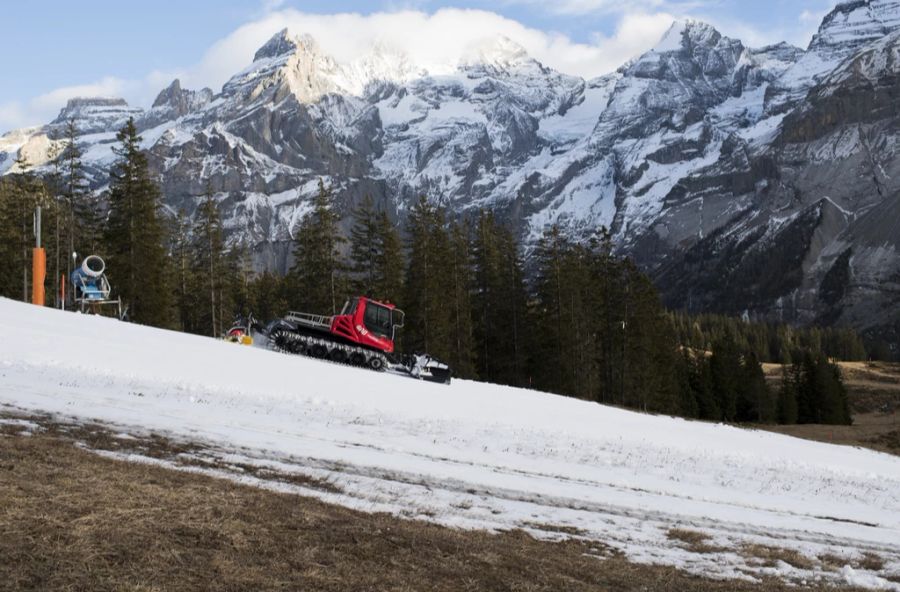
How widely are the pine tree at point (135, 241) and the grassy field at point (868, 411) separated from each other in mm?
38138

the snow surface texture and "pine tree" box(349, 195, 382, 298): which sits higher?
"pine tree" box(349, 195, 382, 298)

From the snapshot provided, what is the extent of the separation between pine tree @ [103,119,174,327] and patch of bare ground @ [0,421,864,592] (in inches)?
1610

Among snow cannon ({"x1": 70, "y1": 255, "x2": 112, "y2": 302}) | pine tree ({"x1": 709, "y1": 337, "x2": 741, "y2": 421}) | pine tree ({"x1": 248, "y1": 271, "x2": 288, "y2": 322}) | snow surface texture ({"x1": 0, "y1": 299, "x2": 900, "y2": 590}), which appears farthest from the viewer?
pine tree ({"x1": 248, "y1": 271, "x2": 288, "y2": 322})

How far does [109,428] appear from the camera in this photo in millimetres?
13492

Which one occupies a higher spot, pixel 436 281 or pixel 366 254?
pixel 366 254

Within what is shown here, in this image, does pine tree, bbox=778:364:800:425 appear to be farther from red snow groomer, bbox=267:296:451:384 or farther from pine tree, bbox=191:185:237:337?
red snow groomer, bbox=267:296:451:384

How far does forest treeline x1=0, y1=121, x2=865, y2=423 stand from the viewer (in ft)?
166

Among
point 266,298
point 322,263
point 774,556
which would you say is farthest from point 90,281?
point 266,298

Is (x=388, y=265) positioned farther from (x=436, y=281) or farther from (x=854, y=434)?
(x=854, y=434)

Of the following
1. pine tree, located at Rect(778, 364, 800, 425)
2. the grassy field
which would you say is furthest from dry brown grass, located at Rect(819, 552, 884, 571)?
pine tree, located at Rect(778, 364, 800, 425)

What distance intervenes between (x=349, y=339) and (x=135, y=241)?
20.9m

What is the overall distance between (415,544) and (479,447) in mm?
9599

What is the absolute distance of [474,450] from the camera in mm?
17391

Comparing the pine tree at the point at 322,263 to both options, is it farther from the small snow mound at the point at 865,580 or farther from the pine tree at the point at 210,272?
the small snow mound at the point at 865,580
